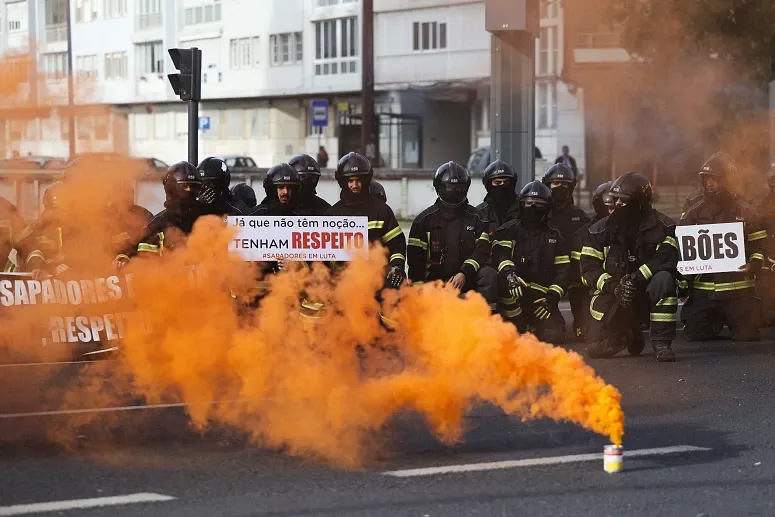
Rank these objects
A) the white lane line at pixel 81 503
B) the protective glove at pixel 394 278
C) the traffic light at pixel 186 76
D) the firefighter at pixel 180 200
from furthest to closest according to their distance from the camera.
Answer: the traffic light at pixel 186 76 → the firefighter at pixel 180 200 → the protective glove at pixel 394 278 → the white lane line at pixel 81 503

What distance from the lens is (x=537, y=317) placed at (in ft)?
38.1

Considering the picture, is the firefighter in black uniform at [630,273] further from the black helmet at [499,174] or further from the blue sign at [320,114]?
the blue sign at [320,114]

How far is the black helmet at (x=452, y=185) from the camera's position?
11.3 metres

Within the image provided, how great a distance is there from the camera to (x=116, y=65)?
462 inches

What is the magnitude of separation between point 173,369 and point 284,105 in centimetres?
4383

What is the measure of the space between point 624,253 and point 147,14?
5298 mm

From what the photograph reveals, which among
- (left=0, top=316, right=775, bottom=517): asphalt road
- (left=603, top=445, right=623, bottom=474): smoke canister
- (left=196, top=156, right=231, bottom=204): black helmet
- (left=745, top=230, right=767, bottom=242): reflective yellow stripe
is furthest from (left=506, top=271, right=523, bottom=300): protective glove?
(left=603, top=445, right=623, bottom=474): smoke canister

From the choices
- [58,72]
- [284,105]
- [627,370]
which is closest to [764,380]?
[627,370]

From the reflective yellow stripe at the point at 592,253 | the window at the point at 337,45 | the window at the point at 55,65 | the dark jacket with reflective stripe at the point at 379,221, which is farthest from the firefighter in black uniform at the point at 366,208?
the window at the point at 337,45

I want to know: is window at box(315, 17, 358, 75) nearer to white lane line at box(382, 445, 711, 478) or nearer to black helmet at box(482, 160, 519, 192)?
black helmet at box(482, 160, 519, 192)

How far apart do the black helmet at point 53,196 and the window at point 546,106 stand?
95.4 ft

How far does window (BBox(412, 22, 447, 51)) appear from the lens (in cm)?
4450

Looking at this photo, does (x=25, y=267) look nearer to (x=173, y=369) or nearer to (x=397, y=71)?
(x=173, y=369)

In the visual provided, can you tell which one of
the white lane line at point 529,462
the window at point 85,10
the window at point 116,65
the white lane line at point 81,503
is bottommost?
the white lane line at point 529,462
